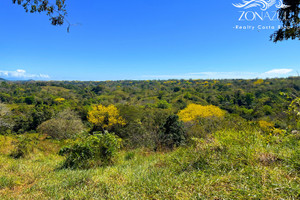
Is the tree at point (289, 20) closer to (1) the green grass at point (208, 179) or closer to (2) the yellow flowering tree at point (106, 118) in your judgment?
(1) the green grass at point (208, 179)

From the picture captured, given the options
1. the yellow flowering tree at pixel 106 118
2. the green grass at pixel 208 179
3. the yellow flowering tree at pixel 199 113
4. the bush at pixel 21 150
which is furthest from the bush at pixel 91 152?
the yellow flowering tree at pixel 106 118

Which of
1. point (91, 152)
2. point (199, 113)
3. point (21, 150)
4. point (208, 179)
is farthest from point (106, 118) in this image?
point (208, 179)

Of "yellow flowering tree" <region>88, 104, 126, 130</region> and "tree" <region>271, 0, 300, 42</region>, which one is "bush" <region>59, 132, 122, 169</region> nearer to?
"tree" <region>271, 0, 300, 42</region>

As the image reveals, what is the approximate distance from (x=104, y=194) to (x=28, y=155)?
7272mm

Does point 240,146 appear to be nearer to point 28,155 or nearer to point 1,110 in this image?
point 28,155

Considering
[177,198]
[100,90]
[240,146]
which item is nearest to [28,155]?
[177,198]

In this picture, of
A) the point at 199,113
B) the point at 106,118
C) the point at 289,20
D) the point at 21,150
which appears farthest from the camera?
the point at 106,118

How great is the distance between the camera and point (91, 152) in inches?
160

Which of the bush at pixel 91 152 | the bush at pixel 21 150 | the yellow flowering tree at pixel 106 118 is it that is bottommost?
the yellow flowering tree at pixel 106 118

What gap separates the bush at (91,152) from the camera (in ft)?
13.2

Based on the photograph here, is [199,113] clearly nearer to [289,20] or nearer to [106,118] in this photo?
[106,118]

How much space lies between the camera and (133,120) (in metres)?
22.4

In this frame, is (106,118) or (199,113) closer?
(199,113)

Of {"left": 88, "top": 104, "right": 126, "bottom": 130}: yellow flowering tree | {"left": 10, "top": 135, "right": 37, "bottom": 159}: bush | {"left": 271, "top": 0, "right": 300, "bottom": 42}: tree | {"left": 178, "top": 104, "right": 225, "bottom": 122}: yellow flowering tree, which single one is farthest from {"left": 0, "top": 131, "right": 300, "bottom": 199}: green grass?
{"left": 88, "top": 104, "right": 126, "bottom": 130}: yellow flowering tree
